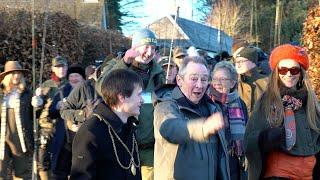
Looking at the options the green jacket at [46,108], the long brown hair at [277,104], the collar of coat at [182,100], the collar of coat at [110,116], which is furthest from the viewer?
the green jacket at [46,108]

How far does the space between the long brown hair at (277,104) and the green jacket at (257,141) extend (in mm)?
36

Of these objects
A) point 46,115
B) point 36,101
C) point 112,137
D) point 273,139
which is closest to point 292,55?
A: point 273,139

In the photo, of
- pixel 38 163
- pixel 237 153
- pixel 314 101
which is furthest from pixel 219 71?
pixel 38 163

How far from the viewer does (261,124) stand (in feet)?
15.9

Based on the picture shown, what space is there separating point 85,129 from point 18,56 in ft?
32.0

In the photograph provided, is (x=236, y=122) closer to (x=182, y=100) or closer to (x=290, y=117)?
(x=290, y=117)

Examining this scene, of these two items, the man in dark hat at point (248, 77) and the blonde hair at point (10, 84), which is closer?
the man in dark hat at point (248, 77)

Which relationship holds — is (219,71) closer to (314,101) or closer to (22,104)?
(314,101)

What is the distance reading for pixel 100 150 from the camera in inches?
150

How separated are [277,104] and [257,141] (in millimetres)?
337

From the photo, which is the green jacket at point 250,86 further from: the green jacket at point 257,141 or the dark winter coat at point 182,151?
the dark winter coat at point 182,151

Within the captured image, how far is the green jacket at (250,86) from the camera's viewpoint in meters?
7.03

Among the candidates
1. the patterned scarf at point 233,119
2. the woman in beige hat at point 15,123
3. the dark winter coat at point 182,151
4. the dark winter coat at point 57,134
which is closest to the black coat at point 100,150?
the dark winter coat at point 182,151

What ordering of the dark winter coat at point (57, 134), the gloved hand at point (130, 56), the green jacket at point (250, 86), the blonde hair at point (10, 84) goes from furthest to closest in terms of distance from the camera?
the dark winter coat at point (57, 134) → the blonde hair at point (10, 84) → the green jacket at point (250, 86) → the gloved hand at point (130, 56)
